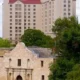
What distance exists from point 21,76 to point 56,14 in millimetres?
99565

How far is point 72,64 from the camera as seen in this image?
62.8 m

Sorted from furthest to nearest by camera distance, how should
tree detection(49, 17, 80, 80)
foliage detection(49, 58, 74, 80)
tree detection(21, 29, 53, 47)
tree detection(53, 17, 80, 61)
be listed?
tree detection(21, 29, 53, 47) < tree detection(53, 17, 80, 61) < tree detection(49, 17, 80, 80) < foliage detection(49, 58, 74, 80)

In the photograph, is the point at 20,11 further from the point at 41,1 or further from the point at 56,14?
the point at 56,14

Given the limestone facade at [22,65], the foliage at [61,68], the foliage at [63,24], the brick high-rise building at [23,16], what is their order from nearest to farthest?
the foliage at [61,68] → the foliage at [63,24] → the limestone facade at [22,65] → the brick high-rise building at [23,16]

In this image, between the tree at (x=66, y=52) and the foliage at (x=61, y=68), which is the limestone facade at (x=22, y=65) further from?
the foliage at (x=61, y=68)

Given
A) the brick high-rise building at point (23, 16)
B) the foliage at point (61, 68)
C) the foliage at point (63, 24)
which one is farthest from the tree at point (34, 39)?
the brick high-rise building at point (23, 16)

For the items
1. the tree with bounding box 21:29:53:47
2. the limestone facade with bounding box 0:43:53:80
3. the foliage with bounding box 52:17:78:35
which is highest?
the foliage with bounding box 52:17:78:35

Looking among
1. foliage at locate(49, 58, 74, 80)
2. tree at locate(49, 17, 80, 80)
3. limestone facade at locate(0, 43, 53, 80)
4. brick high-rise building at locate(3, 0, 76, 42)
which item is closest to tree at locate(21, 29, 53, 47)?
limestone facade at locate(0, 43, 53, 80)

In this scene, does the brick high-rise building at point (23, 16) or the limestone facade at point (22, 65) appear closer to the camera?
the limestone facade at point (22, 65)

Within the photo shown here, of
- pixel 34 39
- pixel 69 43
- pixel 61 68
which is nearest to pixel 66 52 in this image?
pixel 69 43

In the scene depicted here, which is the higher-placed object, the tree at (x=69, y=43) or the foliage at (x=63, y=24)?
the foliage at (x=63, y=24)

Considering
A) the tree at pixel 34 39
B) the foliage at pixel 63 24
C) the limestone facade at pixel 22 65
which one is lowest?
the limestone facade at pixel 22 65

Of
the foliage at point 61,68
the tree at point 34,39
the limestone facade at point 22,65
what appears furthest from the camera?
the tree at point 34,39

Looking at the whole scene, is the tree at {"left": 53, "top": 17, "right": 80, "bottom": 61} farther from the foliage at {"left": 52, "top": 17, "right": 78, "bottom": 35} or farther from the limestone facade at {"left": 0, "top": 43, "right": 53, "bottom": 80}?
the limestone facade at {"left": 0, "top": 43, "right": 53, "bottom": 80}
